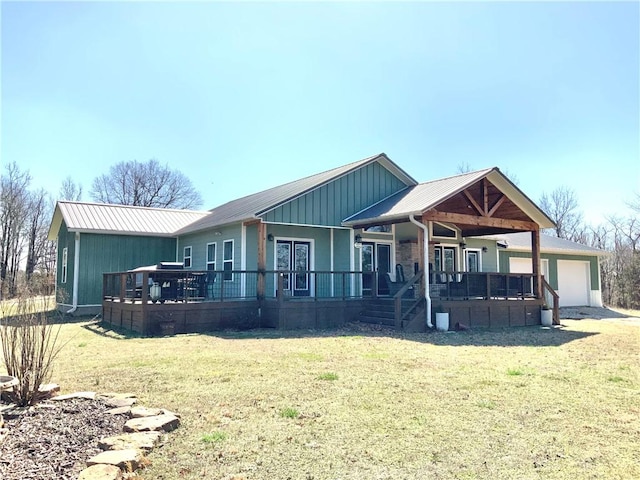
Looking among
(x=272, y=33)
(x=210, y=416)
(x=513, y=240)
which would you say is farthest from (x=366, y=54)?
(x=513, y=240)

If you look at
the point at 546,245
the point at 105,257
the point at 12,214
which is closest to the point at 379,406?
the point at 105,257

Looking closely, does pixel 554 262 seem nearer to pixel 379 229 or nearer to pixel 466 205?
pixel 466 205

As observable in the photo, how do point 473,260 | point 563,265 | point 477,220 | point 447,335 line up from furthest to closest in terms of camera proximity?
1. point 563,265
2. point 473,260
3. point 477,220
4. point 447,335

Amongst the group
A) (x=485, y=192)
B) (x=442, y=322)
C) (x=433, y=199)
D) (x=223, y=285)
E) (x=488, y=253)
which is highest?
(x=485, y=192)

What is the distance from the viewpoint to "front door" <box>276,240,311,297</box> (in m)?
14.8

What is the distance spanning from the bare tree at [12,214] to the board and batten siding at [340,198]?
25.7m

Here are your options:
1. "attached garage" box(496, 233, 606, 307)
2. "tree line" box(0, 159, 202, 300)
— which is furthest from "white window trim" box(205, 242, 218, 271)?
"tree line" box(0, 159, 202, 300)

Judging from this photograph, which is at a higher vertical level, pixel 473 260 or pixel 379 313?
pixel 473 260

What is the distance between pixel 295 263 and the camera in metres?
15.0

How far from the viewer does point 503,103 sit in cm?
1595

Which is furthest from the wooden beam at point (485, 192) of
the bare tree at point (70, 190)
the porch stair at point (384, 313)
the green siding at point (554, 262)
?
the bare tree at point (70, 190)

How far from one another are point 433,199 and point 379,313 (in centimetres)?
339

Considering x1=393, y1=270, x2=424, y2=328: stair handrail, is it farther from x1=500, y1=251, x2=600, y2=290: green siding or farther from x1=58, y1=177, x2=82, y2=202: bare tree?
x1=58, y1=177, x2=82, y2=202: bare tree

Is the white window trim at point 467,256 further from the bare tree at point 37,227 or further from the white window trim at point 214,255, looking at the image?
the bare tree at point 37,227
